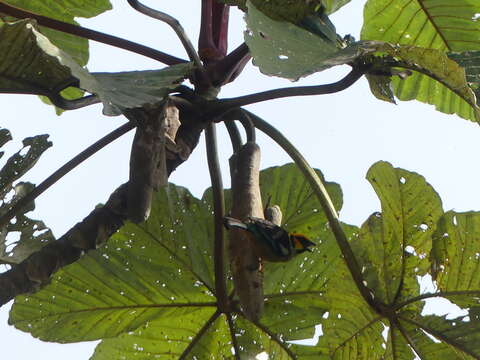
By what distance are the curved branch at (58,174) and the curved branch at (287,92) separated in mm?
159

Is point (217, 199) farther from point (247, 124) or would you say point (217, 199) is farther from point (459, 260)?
point (459, 260)

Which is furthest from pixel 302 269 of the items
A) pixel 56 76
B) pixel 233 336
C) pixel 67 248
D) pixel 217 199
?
pixel 56 76

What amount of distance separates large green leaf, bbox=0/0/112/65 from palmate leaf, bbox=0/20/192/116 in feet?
2.71

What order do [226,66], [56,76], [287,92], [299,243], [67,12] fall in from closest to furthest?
[56,76] → [299,243] → [287,92] → [226,66] → [67,12]

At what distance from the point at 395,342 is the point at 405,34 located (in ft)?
2.43

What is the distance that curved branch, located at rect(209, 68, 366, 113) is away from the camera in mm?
1323

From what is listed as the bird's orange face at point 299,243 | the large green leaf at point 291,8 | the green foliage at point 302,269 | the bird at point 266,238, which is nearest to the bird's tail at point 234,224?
the bird at point 266,238

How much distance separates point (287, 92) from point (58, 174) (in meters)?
0.39

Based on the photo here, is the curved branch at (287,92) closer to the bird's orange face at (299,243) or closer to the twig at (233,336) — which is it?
the bird's orange face at (299,243)

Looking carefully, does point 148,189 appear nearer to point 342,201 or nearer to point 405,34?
point 342,201

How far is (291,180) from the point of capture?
5.56 feet

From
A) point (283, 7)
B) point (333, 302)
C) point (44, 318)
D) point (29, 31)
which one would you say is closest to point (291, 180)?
point (333, 302)

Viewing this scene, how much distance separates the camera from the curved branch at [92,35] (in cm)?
143

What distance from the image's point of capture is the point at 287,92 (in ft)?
4.57
